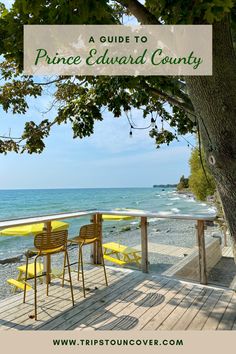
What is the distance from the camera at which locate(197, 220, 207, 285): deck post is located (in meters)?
4.35

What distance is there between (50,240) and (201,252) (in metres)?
2.30

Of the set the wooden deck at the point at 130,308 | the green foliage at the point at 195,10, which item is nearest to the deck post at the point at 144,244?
the wooden deck at the point at 130,308

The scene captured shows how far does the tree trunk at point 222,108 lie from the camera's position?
5.82 ft

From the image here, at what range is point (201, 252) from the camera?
175 inches

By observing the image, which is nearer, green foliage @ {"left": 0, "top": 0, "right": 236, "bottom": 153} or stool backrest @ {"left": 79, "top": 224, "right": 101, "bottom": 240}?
green foliage @ {"left": 0, "top": 0, "right": 236, "bottom": 153}

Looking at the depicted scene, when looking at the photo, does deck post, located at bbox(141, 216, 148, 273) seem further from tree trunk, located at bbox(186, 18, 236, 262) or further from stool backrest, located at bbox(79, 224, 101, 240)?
tree trunk, located at bbox(186, 18, 236, 262)

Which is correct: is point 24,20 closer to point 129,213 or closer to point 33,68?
point 33,68

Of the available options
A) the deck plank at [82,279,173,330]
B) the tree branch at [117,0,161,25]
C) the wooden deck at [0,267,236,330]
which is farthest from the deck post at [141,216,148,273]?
the tree branch at [117,0,161,25]

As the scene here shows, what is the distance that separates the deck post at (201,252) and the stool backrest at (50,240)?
2.03 metres

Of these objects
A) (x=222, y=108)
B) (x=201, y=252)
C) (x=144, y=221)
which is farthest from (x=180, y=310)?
(x=222, y=108)

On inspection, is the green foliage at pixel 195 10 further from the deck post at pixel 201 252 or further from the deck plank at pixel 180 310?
the deck post at pixel 201 252

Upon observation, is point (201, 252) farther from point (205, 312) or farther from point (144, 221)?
point (205, 312)

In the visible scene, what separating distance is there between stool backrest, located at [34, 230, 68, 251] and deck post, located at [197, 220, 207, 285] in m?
2.03

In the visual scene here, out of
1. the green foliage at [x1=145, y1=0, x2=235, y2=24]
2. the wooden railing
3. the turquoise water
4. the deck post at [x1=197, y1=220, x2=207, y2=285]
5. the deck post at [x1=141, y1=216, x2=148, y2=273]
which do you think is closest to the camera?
the green foliage at [x1=145, y1=0, x2=235, y2=24]
